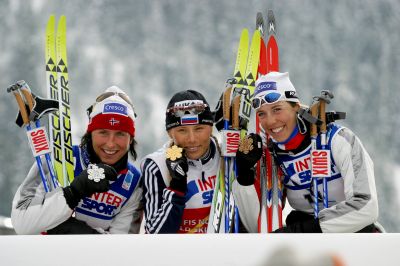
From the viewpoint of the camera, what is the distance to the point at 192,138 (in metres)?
3.04

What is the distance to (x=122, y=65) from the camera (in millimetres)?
32344

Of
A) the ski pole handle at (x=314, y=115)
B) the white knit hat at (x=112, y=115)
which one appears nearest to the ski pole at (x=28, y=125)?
the white knit hat at (x=112, y=115)

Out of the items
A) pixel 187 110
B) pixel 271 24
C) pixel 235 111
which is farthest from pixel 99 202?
pixel 271 24

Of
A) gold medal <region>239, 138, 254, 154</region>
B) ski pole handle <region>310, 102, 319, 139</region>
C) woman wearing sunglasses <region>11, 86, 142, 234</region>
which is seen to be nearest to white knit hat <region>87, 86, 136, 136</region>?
woman wearing sunglasses <region>11, 86, 142, 234</region>

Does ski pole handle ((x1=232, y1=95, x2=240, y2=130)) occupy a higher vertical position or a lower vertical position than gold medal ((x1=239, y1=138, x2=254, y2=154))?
higher

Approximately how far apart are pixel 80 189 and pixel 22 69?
84.1 feet

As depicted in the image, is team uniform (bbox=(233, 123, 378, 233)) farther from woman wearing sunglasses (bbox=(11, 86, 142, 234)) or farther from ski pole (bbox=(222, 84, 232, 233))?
woman wearing sunglasses (bbox=(11, 86, 142, 234))

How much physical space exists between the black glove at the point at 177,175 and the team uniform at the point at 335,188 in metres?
0.29

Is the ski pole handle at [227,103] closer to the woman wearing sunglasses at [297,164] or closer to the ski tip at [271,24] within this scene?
the woman wearing sunglasses at [297,164]

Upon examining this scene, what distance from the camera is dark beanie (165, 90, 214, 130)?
306 cm

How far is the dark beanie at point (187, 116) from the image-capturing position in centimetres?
306

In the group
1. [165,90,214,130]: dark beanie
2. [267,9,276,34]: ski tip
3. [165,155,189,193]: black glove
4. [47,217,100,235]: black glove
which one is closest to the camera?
[47,217,100,235]: black glove

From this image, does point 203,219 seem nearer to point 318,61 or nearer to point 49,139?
point 49,139

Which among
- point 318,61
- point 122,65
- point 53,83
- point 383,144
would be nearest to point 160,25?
point 122,65
